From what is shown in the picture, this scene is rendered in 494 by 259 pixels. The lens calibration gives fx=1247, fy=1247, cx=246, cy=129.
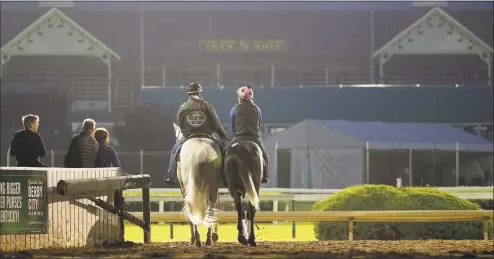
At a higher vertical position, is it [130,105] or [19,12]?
[19,12]

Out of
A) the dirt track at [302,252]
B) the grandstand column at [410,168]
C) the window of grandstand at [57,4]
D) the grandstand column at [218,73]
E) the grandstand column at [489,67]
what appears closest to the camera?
the dirt track at [302,252]

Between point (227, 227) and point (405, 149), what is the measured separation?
9113 mm

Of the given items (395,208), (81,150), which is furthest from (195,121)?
(395,208)

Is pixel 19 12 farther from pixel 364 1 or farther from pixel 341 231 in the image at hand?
pixel 341 231

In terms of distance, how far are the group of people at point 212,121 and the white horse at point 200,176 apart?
33cm

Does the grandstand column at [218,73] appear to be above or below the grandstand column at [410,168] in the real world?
above

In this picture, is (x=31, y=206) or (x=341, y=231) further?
(x=341, y=231)

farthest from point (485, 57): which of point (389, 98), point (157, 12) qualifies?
point (157, 12)

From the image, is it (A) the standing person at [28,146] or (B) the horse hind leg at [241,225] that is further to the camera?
(A) the standing person at [28,146]

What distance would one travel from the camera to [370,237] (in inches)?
866

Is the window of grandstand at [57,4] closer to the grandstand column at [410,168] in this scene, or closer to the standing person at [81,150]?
the grandstand column at [410,168]

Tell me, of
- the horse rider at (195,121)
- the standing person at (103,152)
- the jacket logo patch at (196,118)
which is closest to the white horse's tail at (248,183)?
the horse rider at (195,121)

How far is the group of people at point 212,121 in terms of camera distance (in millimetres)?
16094

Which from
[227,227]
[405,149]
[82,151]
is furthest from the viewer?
[405,149]
